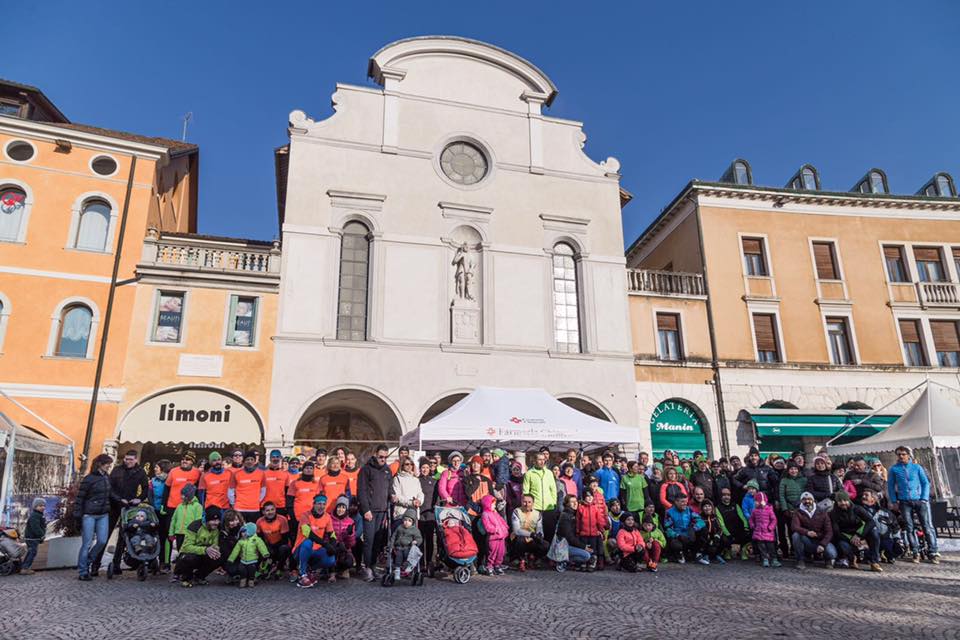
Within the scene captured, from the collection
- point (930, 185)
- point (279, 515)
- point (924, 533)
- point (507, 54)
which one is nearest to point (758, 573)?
point (924, 533)

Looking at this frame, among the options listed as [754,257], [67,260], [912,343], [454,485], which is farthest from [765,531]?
[67,260]

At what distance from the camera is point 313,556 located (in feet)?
27.9

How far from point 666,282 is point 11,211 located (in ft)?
62.4

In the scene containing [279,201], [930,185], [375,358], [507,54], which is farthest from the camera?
[930,185]

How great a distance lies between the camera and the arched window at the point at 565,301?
19.4 m

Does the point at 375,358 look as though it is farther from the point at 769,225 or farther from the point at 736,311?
the point at 769,225

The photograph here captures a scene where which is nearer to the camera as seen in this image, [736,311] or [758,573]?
[758,573]

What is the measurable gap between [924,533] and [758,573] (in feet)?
12.1

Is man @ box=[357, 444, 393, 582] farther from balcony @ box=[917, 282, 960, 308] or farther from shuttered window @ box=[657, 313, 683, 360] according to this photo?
balcony @ box=[917, 282, 960, 308]

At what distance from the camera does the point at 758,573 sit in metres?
9.27

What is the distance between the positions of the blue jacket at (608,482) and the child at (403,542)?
374cm

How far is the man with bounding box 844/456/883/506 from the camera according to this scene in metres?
10.3

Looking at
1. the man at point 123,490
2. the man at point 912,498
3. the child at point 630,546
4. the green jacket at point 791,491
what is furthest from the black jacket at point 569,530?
the man at point 123,490

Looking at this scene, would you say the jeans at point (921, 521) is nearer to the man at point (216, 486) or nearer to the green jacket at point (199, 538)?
the green jacket at point (199, 538)
